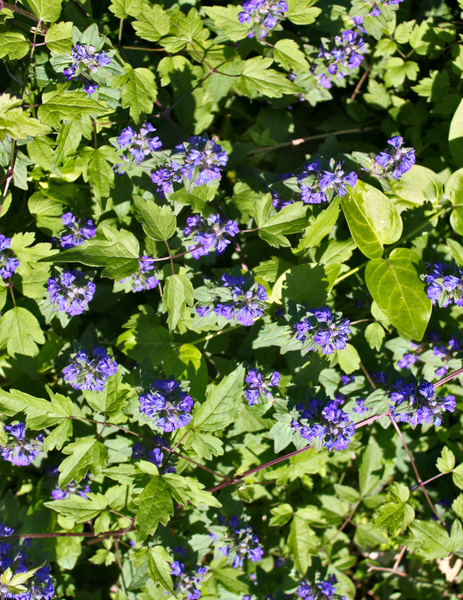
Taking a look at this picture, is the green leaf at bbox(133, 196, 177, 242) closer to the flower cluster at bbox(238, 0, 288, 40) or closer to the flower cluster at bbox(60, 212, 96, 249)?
the flower cluster at bbox(60, 212, 96, 249)

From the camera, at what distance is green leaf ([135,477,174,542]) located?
3133mm

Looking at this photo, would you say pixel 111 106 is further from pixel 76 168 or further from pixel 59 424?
pixel 59 424

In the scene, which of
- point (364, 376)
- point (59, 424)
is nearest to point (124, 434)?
point (59, 424)

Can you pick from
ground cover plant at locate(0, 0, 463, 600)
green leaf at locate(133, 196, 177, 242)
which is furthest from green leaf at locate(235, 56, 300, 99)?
green leaf at locate(133, 196, 177, 242)

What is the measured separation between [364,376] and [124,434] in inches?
97.4

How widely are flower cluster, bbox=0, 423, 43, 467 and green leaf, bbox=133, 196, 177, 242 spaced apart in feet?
6.62

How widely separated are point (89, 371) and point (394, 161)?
3104 mm

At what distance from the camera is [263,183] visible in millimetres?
4418

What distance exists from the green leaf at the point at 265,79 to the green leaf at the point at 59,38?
1.48 m

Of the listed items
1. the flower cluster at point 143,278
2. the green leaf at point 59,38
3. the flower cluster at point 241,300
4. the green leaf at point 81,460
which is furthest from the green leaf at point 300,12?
the green leaf at point 81,460

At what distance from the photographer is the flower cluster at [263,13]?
3484 millimetres

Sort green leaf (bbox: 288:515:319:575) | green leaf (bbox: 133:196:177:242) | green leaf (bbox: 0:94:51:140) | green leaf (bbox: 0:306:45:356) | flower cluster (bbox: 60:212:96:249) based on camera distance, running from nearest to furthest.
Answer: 1. green leaf (bbox: 0:94:51:140)
2. green leaf (bbox: 133:196:177:242)
3. flower cluster (bbox: 60:212:96:249)
4. green leaf (bbox: 0:306:45:356)
5. green leaf (bbox: 288:515:319:575)

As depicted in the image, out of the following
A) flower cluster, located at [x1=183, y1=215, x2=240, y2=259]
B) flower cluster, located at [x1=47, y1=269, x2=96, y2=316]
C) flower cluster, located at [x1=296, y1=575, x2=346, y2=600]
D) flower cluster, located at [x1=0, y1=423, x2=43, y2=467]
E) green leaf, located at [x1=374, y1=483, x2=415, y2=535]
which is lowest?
flower cluster, located at [x1=296, y1=575, x2=346, y2=600]

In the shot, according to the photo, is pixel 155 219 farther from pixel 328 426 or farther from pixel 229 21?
pixel 328 426
